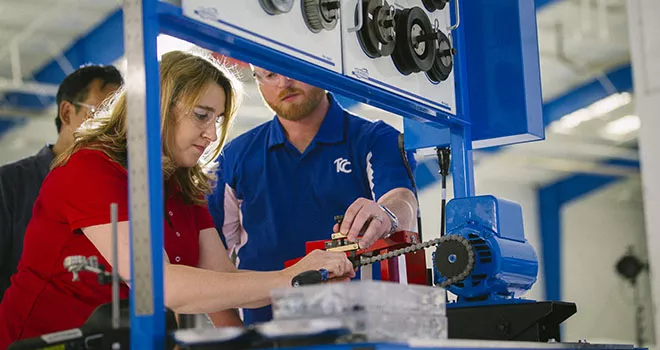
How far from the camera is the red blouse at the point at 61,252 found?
185 centimetres

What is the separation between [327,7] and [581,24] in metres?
6.82

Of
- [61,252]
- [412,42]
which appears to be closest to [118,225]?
[61,252]

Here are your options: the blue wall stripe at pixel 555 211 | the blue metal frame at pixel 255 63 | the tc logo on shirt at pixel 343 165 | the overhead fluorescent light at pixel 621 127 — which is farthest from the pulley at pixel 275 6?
the blue wall stripe at pixel 555 211

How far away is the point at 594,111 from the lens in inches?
394

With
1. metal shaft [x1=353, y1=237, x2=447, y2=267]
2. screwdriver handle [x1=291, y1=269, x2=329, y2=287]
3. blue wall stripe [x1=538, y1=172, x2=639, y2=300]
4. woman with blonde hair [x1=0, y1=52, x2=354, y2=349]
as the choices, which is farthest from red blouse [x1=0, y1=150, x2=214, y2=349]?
blue wall stripe [x1=538, y1=172, x2=639, y2=300]

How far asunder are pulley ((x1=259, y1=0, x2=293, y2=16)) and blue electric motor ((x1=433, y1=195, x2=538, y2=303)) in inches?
24.1

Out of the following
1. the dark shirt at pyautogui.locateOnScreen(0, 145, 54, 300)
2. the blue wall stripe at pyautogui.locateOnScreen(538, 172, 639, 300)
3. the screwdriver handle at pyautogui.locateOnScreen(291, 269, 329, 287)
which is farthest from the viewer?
the blue wall stripe at pyautogui.locateOnScreen(538, 172, 639, 300)

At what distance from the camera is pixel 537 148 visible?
34.8 feet

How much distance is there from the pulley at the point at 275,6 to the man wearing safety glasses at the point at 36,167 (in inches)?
56.7

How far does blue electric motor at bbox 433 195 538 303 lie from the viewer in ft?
6.74

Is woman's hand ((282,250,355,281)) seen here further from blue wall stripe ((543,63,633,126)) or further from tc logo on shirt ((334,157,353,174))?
blue wall stripe ((543,63,633,126))

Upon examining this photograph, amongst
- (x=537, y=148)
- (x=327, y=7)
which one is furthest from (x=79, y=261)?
(x=537, y=148)

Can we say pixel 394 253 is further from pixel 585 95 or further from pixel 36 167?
pixel 585 95

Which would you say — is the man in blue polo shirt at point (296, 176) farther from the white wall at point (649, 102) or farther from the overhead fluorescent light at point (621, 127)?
the overhead fluorescent light at point (621, 127)
